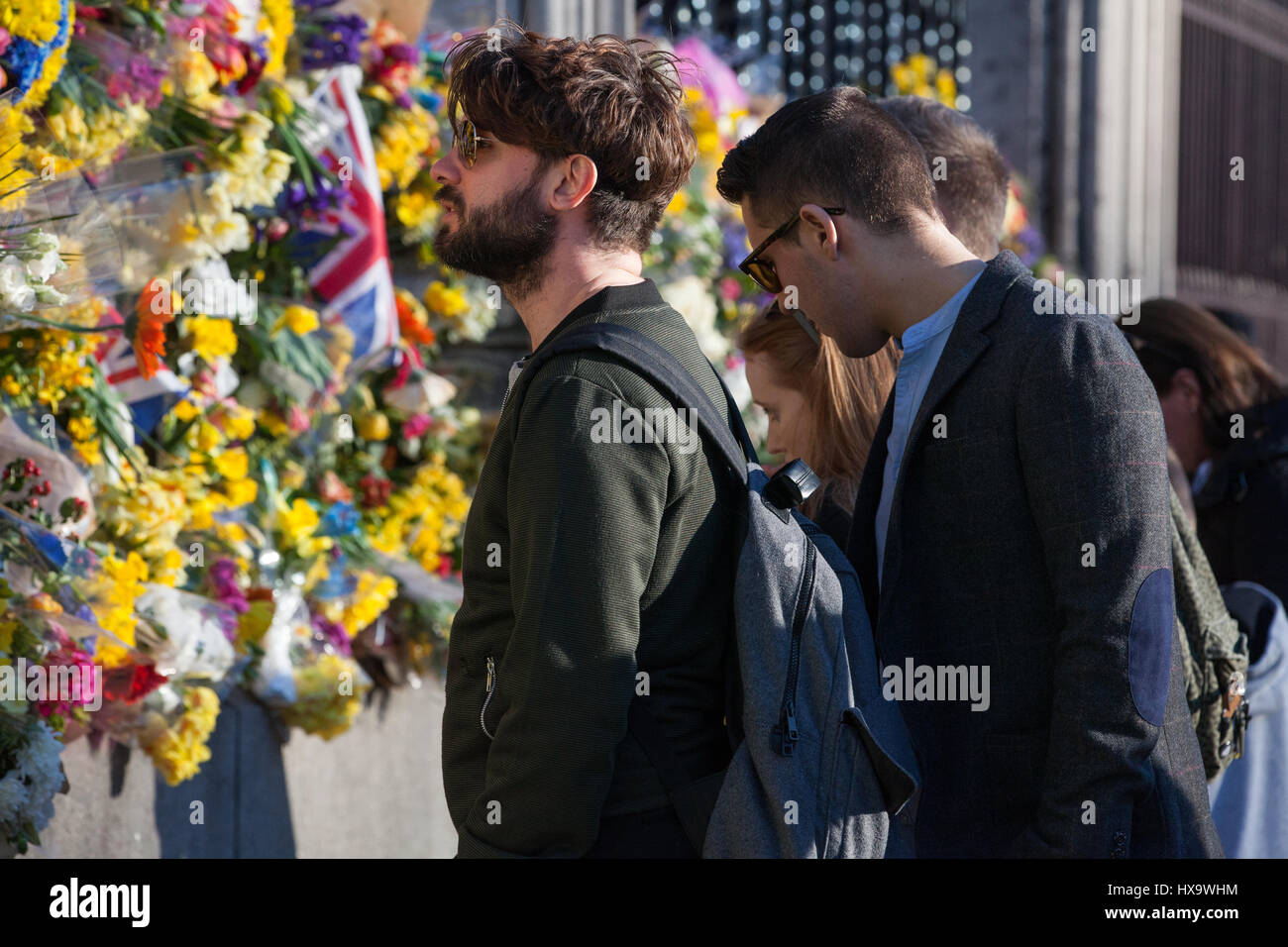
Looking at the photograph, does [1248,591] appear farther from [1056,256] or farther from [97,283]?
[1056,256]

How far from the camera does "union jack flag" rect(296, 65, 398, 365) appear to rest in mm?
3490

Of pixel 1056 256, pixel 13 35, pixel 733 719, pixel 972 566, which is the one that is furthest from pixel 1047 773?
pixel 1056 256

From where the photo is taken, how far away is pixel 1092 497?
5.52 ft

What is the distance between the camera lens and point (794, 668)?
1616 mm

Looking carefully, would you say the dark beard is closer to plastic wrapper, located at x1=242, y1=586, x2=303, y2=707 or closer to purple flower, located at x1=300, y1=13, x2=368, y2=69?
plastic wrapper, located at x1=242, y1=586, x2=303, y2=707

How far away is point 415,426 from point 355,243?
58cm

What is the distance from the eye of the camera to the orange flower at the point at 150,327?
8.97 ft

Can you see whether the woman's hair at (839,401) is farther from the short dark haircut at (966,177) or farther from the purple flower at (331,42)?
the purple flower at (331,42)

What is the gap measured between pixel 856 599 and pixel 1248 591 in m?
1.39

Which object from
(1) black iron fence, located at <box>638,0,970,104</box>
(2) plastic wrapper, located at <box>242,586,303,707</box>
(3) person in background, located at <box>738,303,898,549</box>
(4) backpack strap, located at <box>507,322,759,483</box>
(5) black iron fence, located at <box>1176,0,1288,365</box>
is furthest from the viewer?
(5) black iron fence, located at <box>1176,0,1288,365</box>

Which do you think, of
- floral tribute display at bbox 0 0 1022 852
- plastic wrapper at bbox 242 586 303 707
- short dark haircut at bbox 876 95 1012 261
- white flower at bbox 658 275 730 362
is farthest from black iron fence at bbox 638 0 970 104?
plastic wrapper at bbox 242 586 303 707

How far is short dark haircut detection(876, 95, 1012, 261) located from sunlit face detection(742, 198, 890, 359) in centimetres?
65

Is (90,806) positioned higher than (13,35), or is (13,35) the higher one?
(13,35)

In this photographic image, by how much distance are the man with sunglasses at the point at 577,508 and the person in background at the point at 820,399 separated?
72cm
